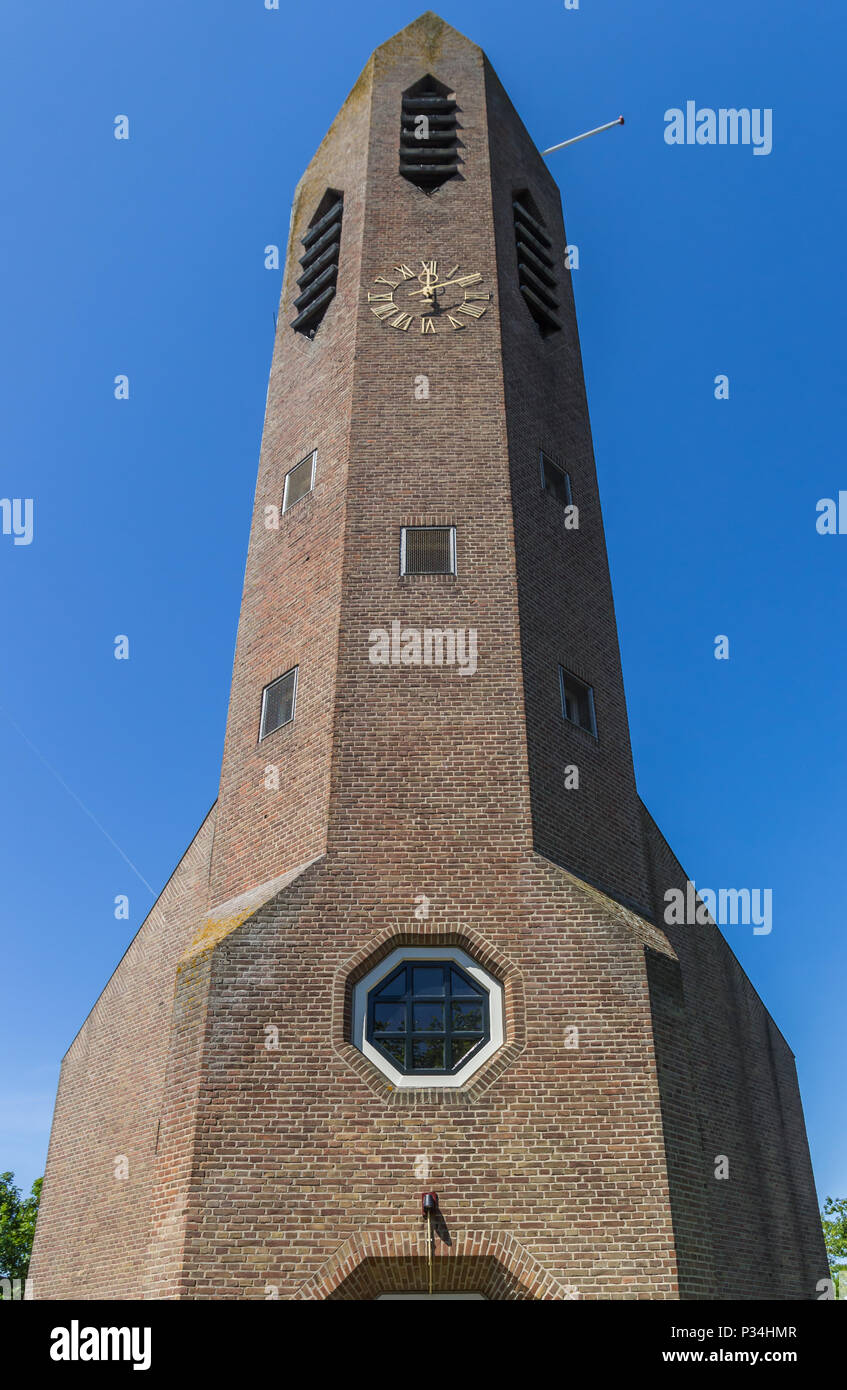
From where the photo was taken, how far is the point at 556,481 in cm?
1720

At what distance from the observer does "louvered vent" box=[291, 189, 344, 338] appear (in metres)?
18.8

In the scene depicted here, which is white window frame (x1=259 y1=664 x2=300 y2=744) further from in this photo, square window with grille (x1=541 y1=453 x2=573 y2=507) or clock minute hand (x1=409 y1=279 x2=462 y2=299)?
clock minute hand (x1=409 y1=279 x2=462 y2=299)

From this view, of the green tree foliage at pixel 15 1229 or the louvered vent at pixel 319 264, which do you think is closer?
the louvered vent at pixel 319 264

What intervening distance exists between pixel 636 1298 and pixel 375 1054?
3.40m

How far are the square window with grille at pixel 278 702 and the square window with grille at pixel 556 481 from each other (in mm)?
5197

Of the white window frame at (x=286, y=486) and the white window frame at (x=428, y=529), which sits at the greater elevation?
the white window frame at (x=286, y=486)

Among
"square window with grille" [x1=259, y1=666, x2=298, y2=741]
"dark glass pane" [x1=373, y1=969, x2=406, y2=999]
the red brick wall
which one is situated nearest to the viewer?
"dark glass pane" [x1=373, y1=969, x2=406, y2=999]

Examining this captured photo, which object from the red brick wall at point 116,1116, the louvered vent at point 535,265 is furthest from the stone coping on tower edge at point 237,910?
the louvered vent at point 535,265

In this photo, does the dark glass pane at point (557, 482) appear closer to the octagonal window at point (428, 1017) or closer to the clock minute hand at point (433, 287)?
the clock minute hand at point (433, 287)

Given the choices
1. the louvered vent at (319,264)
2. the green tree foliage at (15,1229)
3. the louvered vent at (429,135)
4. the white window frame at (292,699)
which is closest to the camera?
the white window frame at (292,699)

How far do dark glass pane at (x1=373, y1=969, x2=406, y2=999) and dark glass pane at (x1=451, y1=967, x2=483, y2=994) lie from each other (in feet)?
1.81

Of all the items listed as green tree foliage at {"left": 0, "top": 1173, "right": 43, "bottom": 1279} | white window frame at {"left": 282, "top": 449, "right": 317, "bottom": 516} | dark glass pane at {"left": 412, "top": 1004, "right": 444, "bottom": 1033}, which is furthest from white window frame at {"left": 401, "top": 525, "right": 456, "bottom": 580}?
green tree foliage at {"left": 0, "top": 1173, "right": 43, "bottom": 1279}

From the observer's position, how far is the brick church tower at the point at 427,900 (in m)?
10.5
